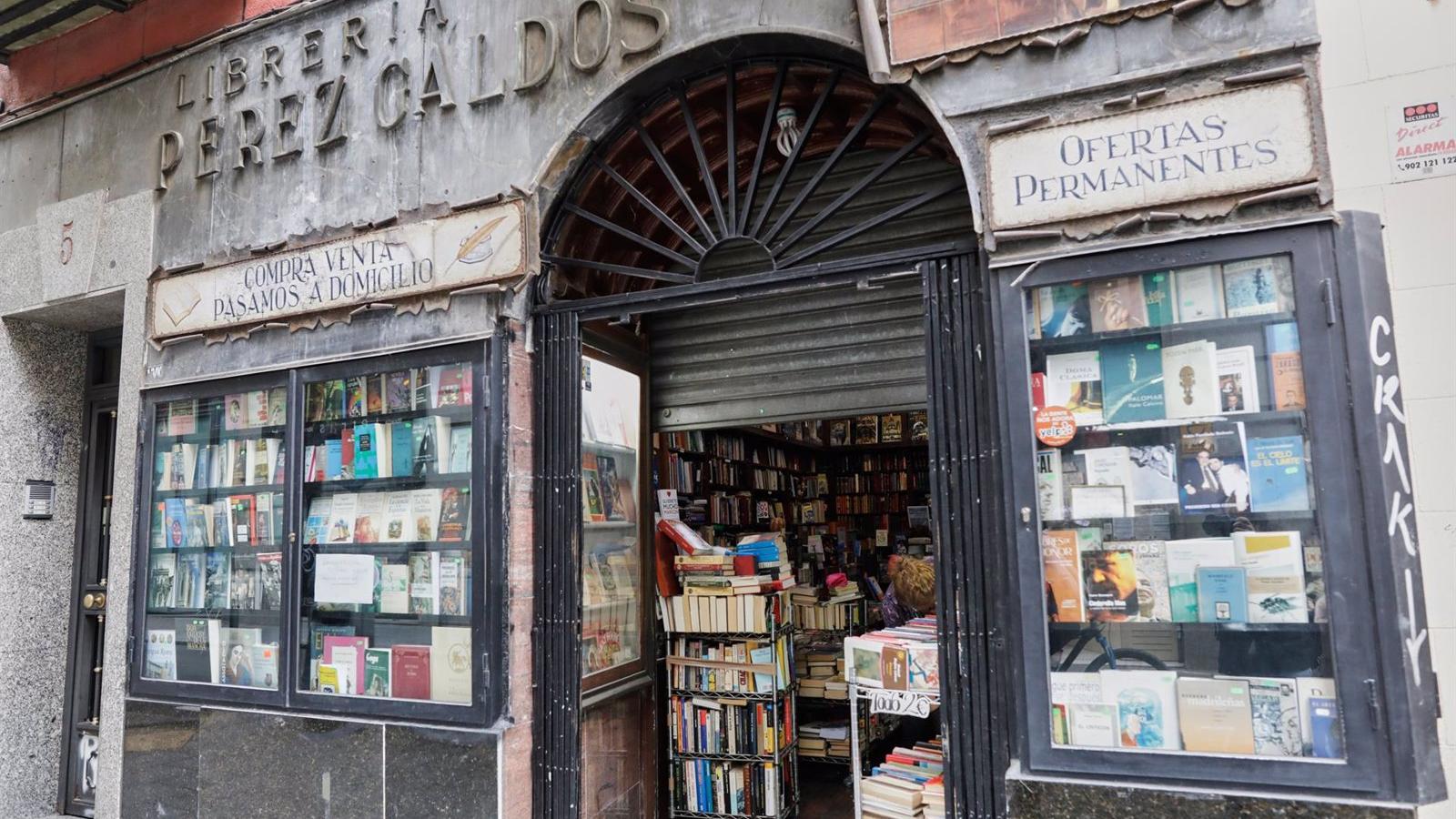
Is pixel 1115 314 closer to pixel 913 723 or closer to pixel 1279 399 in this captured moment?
pixel 1279 399

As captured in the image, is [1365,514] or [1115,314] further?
[1115,314]

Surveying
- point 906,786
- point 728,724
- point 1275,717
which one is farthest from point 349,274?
point 1275,717

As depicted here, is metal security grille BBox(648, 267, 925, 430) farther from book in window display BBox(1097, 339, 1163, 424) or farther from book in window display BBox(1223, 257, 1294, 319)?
book in window display BBox(1223, 257, 1294, 319)

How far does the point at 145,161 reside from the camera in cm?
626

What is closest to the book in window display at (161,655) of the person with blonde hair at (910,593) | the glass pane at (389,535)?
the glass pane at (389,535)

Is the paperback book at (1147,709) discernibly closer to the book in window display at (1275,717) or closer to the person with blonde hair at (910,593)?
the book in window display at (1275,717)

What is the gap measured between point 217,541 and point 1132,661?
206 inches

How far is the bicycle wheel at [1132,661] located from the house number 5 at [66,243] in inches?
275

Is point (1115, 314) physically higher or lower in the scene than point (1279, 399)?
higher

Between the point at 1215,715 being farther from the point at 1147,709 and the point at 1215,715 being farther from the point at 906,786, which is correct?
the point at 906,786

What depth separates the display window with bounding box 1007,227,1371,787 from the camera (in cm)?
321

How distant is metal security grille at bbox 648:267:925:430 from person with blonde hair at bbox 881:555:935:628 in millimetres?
1970

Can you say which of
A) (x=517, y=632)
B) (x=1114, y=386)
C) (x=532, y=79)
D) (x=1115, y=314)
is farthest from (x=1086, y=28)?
(x=517, y=632)

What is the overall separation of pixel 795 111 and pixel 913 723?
5.10 meters
